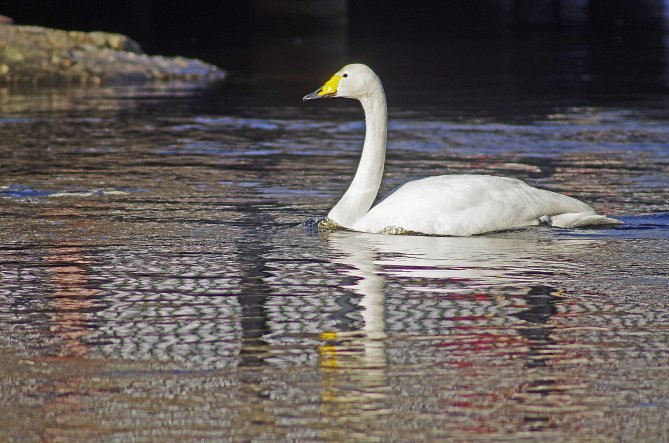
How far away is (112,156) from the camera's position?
55.3ft

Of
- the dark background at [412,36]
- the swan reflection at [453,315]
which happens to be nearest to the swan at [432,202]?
the swan reflection at [453,315]

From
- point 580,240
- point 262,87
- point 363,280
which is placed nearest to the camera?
point 363,280

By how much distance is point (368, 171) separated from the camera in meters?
11.6

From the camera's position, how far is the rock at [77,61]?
2975 cm

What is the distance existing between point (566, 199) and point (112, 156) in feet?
22.4

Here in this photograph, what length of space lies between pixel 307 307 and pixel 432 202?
2673 mm

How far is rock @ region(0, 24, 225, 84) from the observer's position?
2975cm

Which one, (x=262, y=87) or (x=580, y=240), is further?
(x=262, y=87)

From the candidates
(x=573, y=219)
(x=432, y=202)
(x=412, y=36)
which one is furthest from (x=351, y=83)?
(x=412, y=36)

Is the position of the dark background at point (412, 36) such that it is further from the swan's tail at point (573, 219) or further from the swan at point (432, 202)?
the swan's tail at point (573, 219)

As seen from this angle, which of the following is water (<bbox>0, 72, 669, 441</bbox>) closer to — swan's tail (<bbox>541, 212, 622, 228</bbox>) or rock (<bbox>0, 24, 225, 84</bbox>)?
swan's tail (<bbox>541, 212, 622, 228</bbox>)

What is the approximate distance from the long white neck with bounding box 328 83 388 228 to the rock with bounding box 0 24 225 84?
1824 cm

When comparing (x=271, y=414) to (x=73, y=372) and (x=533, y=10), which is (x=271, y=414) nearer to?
(x=73, y=372)

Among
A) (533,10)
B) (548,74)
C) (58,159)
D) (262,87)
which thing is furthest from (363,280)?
(533,10)
